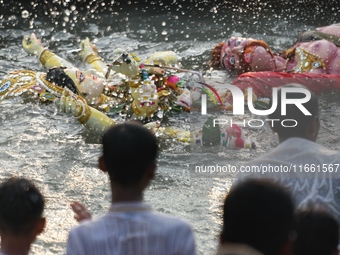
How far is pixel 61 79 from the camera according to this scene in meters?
5.95

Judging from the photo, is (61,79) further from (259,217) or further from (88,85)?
(259,217)

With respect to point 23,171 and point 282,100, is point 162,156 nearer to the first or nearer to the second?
point 23,171

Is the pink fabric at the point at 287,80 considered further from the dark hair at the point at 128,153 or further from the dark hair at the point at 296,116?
the dark hair at the point at 128,153

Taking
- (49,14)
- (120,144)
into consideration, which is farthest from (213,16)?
(120,144)

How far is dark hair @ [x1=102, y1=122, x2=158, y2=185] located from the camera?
2.59 m

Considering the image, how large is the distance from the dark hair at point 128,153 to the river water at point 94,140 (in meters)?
1.62

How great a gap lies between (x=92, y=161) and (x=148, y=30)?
368 cm

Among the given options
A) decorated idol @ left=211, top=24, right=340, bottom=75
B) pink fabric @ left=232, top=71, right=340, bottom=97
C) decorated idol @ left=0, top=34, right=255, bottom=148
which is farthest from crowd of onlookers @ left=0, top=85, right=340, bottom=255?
decorated idol @ left=211, top=24, right=340, bottom=75

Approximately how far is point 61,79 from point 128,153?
136 inches

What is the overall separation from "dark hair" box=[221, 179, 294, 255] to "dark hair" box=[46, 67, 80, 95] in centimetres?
377

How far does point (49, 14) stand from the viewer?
9.50 metres

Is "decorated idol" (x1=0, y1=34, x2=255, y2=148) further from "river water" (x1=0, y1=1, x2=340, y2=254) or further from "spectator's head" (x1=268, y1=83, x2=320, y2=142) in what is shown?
"spectator's head" (x1=268, y1=83, x2=320, y2=142)

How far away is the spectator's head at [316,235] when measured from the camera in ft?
8.14

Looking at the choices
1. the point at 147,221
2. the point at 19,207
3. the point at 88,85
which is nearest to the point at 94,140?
the point at 88,85
